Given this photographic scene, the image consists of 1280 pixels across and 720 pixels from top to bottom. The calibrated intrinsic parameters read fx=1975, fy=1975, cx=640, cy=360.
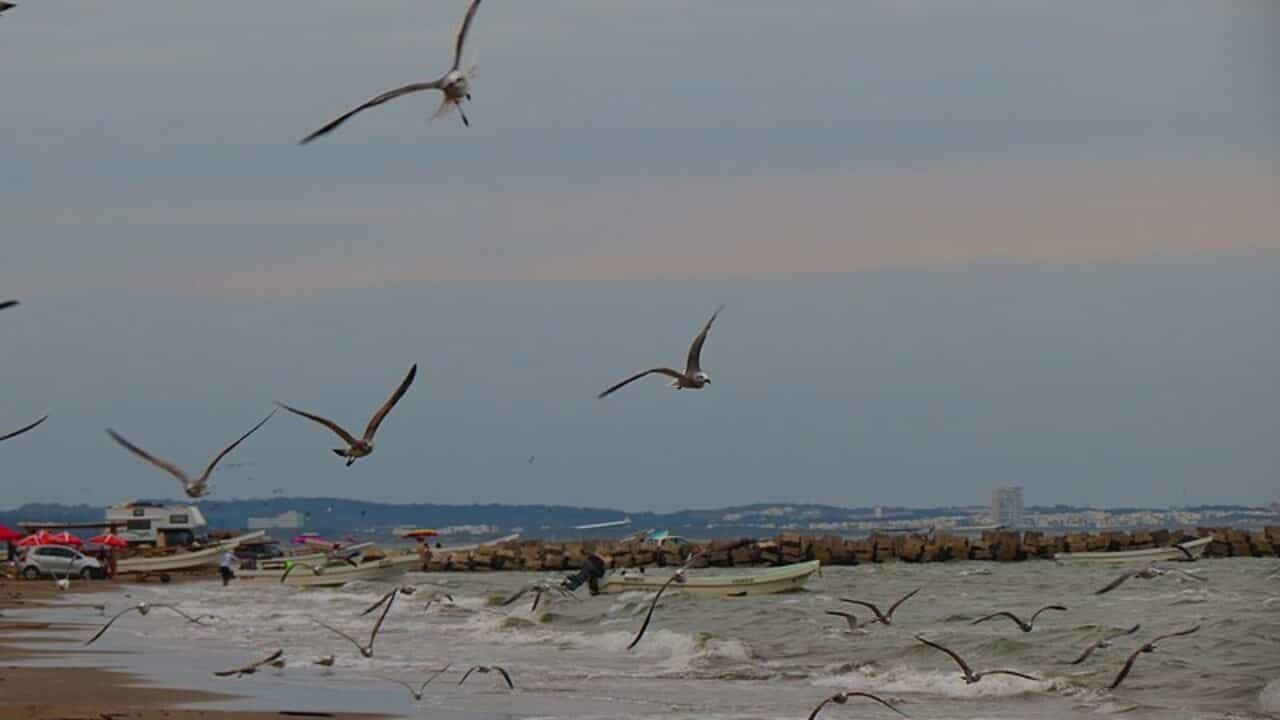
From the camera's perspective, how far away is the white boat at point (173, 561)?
67812 millimetres

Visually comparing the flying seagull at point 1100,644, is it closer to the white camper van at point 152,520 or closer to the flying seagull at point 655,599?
the flying seagull at point 655,599

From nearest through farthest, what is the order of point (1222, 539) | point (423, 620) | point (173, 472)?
1. point (173, 472)
2. point (423, 620)
3. point (1222, 539)

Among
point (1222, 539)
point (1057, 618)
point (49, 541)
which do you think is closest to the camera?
point (1057, 618)

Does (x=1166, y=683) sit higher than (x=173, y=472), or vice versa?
(x=173, y=472)

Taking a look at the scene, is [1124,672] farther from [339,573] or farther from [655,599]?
[339,573]

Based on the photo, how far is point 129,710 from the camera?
20.0 metres

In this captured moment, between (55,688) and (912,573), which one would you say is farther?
(912,573)

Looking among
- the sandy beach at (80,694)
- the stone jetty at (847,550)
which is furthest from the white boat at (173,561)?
the sandy beach at (80,694)

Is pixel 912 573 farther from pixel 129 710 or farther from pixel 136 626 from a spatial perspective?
pixel 129 710

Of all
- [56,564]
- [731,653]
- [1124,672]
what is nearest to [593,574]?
[731,653]

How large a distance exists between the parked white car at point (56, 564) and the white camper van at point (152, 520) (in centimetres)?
2025

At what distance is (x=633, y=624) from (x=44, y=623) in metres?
10.8

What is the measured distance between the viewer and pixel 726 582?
44.7 meters

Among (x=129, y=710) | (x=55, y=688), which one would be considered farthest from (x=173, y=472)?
(x=129, y=710)
